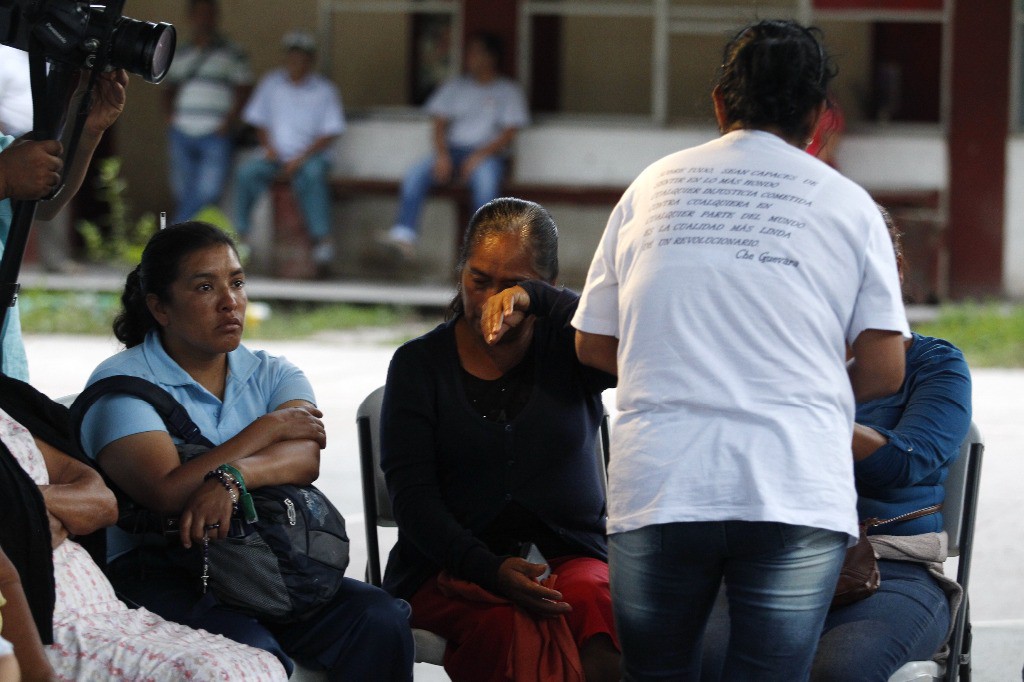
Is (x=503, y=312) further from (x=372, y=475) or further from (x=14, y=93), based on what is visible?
(x=14, y=93)

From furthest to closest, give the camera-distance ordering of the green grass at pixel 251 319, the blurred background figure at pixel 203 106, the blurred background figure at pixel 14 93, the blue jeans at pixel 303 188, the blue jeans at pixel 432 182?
the blue jeans at pixel 303 188 → the blurred background figure at pixel 203 106 → the blue jeans at pixel 432 182 → the green grass at pixel 251 319 → the blurred background figure at pixel 14 93

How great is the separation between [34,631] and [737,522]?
1.24m

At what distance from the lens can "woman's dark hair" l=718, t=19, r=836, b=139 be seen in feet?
8.21

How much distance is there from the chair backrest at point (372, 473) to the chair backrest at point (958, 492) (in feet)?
2.59

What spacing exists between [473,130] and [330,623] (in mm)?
8842

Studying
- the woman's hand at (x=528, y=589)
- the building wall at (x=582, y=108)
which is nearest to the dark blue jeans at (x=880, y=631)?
the woman's hand at (x=528, y=589)

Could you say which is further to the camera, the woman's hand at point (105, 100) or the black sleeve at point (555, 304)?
the woman's hand at point (105, 100)

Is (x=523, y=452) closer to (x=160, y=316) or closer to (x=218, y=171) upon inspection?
(x=160, y=316)

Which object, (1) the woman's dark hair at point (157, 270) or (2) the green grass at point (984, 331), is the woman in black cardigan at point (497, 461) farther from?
(2) the green grass at point (984, 331)

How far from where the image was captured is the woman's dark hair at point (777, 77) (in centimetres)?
250

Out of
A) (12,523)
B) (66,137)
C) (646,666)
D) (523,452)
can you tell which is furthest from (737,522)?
(66,137)

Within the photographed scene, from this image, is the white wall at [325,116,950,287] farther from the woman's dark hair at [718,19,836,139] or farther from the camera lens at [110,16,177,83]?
the woman's dark hair at [718,19,836,139]

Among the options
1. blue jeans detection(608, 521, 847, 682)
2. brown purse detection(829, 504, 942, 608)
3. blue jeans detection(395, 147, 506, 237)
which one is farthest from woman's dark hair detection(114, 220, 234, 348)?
blue jeans detection(395, 147, 506, 237)

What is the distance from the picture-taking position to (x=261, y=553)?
3.06m
